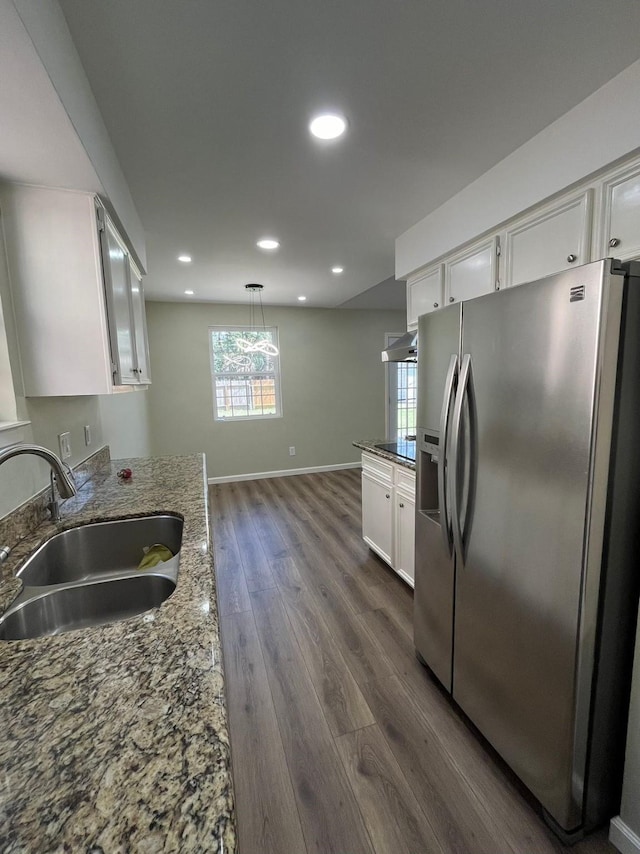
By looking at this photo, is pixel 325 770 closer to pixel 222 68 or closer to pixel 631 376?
pixel 631 376

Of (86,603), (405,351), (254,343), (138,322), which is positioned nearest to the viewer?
(86,603)

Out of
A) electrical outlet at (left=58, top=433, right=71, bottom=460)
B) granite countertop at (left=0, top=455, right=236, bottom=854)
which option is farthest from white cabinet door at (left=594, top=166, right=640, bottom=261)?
electrical outlet at (left=58, top=433, right=71, bottom=460)

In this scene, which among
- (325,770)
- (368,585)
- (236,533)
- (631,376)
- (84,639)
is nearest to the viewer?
(84,639)

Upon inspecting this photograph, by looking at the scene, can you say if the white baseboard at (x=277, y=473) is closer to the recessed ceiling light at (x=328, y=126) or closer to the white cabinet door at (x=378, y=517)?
the white cabinet door at (x=378, y=517)

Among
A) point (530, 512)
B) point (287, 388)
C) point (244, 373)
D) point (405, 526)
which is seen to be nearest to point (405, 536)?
point (405, 526)

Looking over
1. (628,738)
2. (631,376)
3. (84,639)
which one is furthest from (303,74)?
(628,738)

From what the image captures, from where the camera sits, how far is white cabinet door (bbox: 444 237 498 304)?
1.99 metres

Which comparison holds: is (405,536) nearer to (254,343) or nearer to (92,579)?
(92,579)

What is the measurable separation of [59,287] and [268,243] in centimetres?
184

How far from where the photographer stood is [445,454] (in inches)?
59.0

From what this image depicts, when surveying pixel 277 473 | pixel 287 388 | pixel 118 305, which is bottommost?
pixel 277 473

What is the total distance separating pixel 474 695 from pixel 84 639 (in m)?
1.45

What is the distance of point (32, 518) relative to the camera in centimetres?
136

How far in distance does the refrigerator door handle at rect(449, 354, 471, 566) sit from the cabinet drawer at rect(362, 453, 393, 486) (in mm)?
1101
